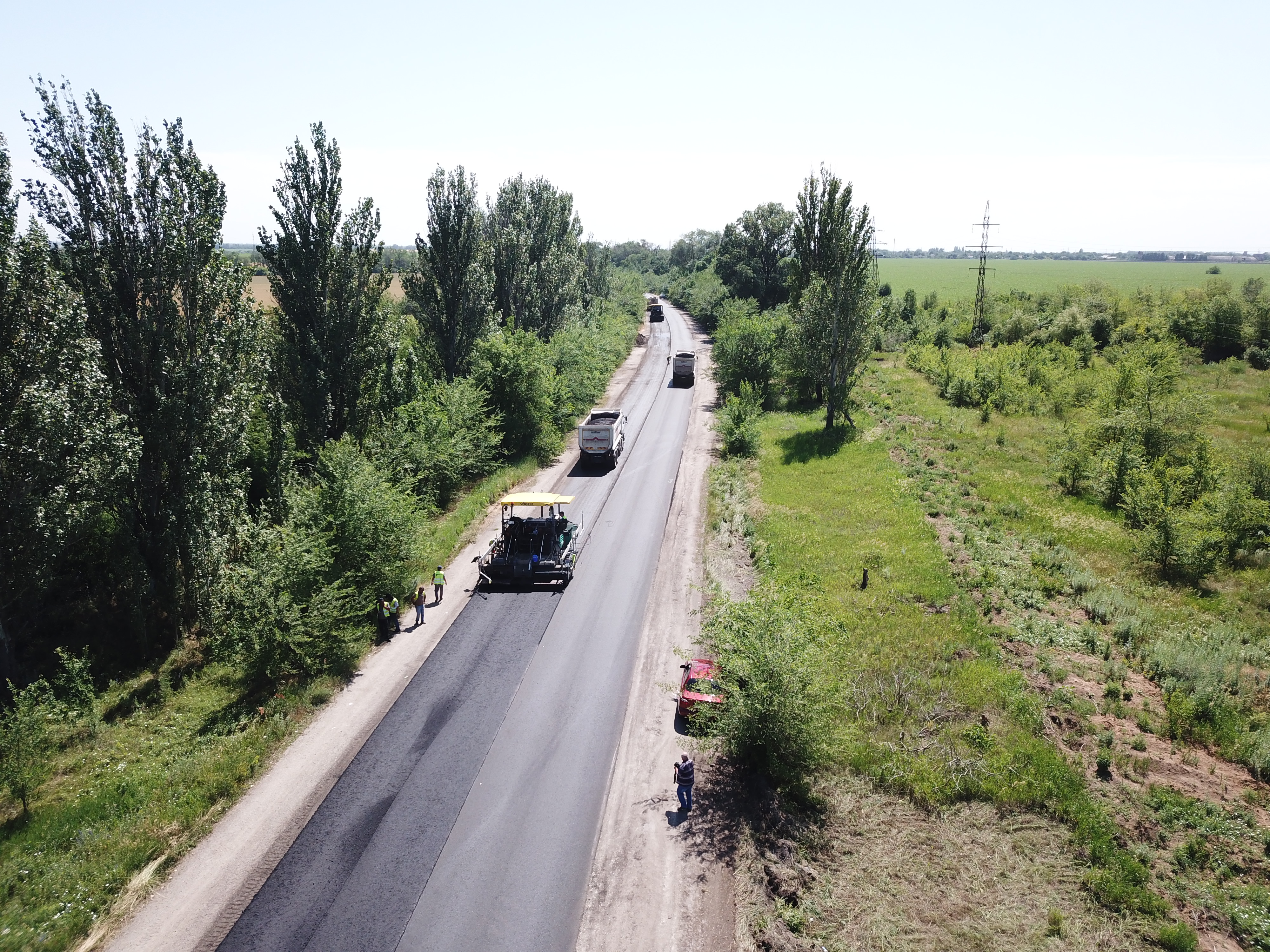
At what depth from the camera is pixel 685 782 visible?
1494cm

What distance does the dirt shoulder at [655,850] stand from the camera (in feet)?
40.6

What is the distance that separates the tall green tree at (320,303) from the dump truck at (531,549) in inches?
348

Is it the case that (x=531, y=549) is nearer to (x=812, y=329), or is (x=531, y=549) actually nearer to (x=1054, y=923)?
(x=1054, y=923)

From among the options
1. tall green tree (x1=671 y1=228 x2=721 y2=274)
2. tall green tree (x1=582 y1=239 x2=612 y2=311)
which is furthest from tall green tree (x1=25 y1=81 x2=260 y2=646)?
tall green tree (x1=671 y1=228 x2=721 y2=274)

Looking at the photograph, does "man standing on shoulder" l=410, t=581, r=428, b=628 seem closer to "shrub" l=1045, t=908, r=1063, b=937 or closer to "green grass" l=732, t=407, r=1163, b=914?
"green grass" l=732, t=407, r=1163, b=914

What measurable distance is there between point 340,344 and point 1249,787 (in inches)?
1299

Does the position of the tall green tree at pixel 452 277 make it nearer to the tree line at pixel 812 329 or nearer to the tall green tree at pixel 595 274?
the tree line at pixel 812 329

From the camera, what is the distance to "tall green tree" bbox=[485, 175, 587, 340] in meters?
51.5

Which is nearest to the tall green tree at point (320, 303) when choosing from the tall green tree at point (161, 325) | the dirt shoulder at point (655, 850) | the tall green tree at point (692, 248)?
the tall green tree at point (161, 325)

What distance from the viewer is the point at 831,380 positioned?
44.0m

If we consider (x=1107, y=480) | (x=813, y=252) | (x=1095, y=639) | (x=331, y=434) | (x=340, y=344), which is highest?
(x=813, y=252)

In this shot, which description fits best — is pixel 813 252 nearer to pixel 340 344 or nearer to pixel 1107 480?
pixel 1107 480

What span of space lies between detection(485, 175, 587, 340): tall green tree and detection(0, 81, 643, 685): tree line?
68.2ft

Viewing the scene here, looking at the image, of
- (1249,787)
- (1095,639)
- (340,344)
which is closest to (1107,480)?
(1095,639)
